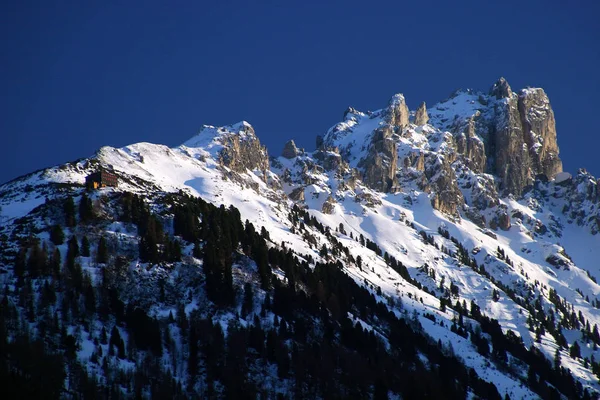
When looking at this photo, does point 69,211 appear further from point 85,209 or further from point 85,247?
point 85,247

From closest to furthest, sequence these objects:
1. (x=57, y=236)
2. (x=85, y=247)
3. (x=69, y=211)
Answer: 1. (x=85, y=247)
2. (x=57, y=236)
3. (x=69, y=211)

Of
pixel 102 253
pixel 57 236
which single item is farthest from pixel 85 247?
pixel 57 236

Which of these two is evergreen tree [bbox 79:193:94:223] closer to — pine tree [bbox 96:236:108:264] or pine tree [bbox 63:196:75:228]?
pine tree [bbox 63:196:75:228]

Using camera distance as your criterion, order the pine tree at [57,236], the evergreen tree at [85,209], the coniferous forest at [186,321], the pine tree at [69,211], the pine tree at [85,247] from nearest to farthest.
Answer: the coniferous forest at [186,321], the pine tree at [85,247], the pine tree at [57,236], the pine tree at [69,211], the evergreen tree at [85,209]

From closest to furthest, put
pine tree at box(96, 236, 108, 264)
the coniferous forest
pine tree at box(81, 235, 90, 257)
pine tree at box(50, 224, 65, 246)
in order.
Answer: the coniferous forest, pine tree at box(96, 236, 108, 264), pine tree at box(81, 235, 90, 257), pine tree at box(50, 224, 65, 246)

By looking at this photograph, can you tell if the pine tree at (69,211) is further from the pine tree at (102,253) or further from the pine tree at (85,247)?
the pine tree at (102,253)

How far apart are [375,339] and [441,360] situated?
65.2ft

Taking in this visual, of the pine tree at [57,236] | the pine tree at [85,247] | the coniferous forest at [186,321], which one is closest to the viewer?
the coniferous forest at [186,321]

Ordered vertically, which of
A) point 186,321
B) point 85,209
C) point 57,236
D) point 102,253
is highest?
point 85,209

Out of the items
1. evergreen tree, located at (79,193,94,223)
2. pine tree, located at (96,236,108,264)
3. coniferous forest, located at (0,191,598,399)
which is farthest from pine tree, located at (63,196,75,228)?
pine tree, located at (96,236,108,264)

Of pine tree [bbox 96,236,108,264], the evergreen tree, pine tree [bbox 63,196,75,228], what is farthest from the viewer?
the evergreen tree

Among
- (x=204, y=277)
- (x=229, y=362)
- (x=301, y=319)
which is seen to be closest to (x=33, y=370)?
(x=229, y=362)

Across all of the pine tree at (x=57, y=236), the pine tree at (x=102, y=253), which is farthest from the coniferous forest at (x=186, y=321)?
the pine tree at (x=102, y=253)

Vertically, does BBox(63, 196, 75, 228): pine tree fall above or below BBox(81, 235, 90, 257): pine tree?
above
